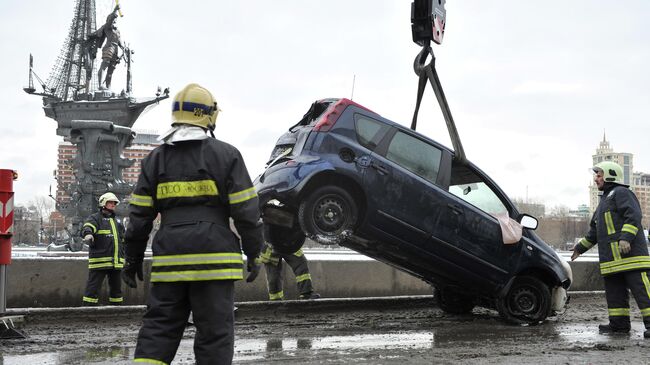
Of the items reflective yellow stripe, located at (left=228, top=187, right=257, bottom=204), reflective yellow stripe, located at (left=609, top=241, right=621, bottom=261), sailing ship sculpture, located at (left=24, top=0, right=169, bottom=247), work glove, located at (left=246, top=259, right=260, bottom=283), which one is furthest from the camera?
sailing ship sculpture, located at (left=24, top=0, right=169, bottom=247)

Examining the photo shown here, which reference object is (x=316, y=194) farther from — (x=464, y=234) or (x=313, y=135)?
(x=464, y=234)

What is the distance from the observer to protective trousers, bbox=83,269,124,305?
28.2ft

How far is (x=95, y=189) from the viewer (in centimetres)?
3098

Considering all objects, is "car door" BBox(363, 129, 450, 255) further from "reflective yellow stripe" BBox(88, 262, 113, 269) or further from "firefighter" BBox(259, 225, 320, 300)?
"reflective yellow stripe" BBox(88, 262, 113, 269)

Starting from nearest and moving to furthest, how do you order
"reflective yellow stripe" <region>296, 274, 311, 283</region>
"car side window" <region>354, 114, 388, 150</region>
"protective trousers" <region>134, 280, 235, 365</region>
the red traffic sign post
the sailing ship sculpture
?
"protective trousers" <region>134, 280, 235, 365</region> → the red traffic sign post → "car side window" <region>354, 114, 388, 150</region> → "reflective yellow stripe" <region>296, 274, 311, 283</region> → the sailing ship sculpture

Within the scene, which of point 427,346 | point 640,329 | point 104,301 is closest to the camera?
point 427,346

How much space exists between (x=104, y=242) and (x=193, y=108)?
5494 millimetres

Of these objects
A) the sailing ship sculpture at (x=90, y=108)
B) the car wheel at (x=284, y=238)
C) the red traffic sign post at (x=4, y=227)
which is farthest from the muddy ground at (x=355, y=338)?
the sailing ship sculpture at (x=90, y=108)

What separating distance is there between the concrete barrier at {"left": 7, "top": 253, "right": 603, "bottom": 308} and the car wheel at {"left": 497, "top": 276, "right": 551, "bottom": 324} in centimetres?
309

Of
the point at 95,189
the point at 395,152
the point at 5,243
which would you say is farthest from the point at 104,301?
the point at 95,189

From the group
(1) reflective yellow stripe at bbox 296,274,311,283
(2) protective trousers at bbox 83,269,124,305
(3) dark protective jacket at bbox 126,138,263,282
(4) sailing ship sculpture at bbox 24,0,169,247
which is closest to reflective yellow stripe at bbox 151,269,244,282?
(3) dark protective jacket at bbox 126,138,263,282

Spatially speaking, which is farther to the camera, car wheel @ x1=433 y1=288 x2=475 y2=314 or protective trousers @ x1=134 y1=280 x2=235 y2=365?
car wheel @ x1=433 y1=288 x2=475 y2=314

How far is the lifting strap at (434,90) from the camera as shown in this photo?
770 cm

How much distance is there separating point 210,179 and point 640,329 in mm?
6128
